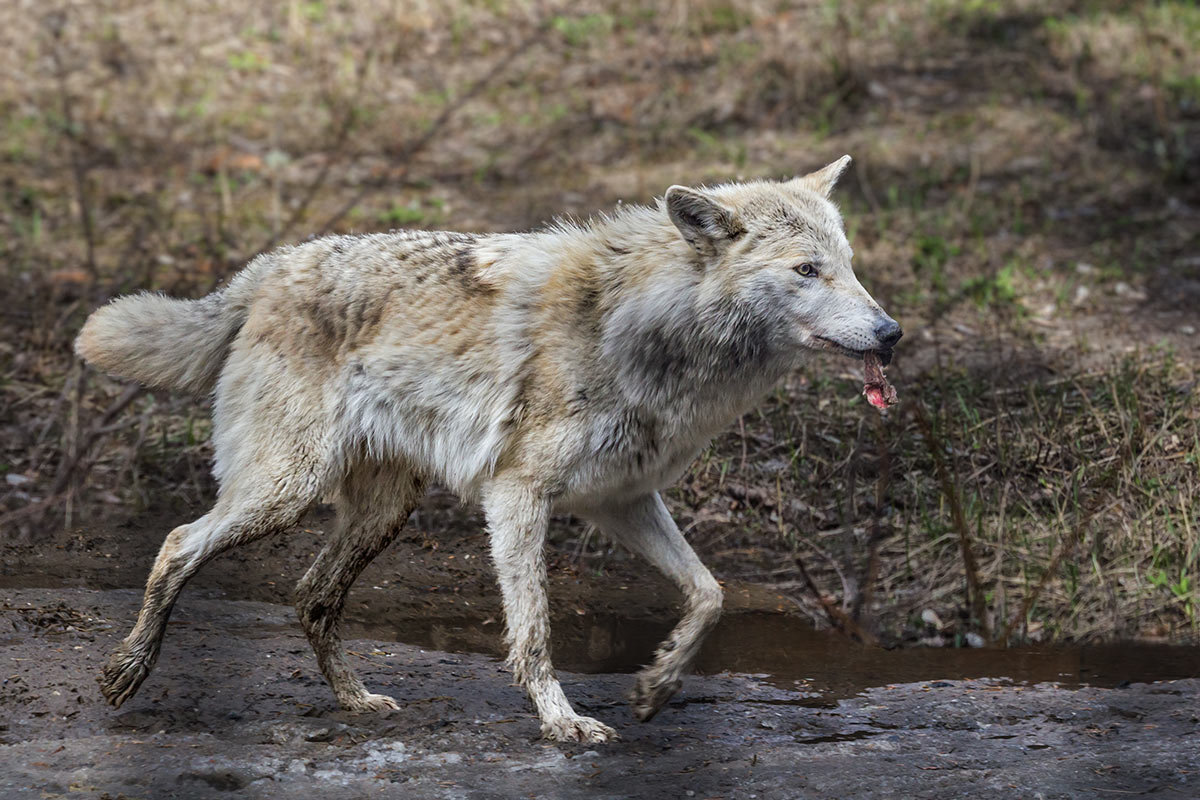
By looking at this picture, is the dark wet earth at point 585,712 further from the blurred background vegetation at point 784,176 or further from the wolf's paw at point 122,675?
the blurred background vegetation at point 784,176

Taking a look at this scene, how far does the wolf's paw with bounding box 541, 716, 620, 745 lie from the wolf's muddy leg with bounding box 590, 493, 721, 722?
0.28 m

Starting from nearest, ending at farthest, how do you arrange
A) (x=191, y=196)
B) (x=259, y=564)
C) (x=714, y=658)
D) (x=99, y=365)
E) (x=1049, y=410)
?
(x=99, y=365) < (x=714, y=658) < (x=259, y=564) < (x=1049, y=410) < (x=191, y=196)

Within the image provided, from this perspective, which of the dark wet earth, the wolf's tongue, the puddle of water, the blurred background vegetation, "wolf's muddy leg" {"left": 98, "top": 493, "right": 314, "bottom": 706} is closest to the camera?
the dark wet earth

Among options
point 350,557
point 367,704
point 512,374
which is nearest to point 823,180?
point 512,374

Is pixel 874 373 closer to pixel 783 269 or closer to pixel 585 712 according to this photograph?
pixel 783 269

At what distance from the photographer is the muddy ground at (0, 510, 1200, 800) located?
412 centimetres

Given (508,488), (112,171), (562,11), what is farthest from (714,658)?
(562,11)

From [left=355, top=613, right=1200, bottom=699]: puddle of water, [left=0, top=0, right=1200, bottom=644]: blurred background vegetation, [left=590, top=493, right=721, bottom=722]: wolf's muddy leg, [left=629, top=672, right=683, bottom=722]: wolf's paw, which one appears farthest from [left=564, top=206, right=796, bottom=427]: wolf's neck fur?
[left=355, top=613, right=1200, bottom=699]: puddle of water

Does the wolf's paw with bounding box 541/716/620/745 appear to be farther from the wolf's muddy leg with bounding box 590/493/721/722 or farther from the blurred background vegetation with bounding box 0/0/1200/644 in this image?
the blurred background vegetation with bounding box 0/0/1200/644

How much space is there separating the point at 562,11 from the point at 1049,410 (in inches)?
326

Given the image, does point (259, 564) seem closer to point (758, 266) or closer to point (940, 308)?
point (758, 266)

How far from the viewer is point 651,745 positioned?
4.55m

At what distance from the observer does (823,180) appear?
519 cm

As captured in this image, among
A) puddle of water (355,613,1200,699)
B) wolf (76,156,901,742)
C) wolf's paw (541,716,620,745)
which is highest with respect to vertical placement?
wolf (76,156,901,742)
